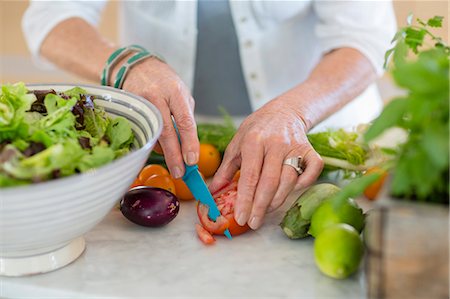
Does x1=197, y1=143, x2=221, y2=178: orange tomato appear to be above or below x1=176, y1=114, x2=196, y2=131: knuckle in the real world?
below

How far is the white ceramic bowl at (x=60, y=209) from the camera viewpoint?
78 cm

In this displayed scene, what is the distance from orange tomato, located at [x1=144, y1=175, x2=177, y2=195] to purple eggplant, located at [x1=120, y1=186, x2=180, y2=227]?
0.06 metres

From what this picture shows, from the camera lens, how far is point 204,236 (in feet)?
3.40

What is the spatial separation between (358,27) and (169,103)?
2.05 ft

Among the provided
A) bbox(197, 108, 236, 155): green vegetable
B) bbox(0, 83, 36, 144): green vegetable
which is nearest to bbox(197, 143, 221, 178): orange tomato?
bbox(197, 108, 236, 155): green vegetable

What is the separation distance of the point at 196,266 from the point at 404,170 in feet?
1.25

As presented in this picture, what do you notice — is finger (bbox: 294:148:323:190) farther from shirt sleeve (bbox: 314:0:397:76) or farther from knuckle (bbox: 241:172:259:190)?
shirt sleeve (bbox: 314:0:397:76)

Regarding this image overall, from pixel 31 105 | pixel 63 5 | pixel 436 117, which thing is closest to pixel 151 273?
pixel 31 105

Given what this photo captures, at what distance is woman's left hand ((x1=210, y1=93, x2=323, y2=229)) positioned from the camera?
1060 mm

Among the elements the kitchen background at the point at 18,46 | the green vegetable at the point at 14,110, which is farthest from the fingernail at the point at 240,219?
the kitchen background at the point at 18,46

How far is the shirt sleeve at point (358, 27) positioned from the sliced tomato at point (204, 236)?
28.1 inches

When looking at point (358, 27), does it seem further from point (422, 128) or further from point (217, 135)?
Result: point (422, 128)

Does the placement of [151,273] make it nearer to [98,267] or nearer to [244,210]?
[98,267]

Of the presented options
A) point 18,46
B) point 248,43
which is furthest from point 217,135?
point 18,46
